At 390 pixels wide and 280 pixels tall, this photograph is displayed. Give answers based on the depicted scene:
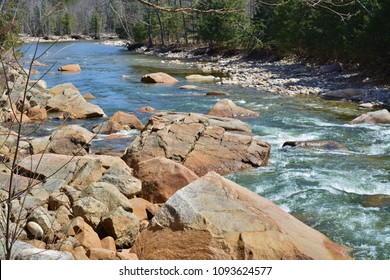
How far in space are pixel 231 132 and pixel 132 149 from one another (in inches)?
94.3

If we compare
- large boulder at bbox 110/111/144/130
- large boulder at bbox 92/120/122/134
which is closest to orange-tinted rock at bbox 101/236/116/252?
large boulder at bbox 92/120/122/134

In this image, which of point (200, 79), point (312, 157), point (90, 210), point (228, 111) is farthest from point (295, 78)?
point (90, 210)

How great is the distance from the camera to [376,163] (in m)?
8.66

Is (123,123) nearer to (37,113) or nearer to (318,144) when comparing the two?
(37,113)

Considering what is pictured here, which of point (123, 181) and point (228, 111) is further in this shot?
point (228, 111)

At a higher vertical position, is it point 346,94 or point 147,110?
point 147,110

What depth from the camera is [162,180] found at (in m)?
6.66

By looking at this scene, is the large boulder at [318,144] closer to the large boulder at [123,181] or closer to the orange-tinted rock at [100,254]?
the large boulder at [123,181]

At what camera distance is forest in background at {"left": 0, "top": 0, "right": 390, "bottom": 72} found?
8.25 ft

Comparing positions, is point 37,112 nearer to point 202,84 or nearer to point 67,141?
point 67,141

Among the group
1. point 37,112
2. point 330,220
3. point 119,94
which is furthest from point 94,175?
point 119,94

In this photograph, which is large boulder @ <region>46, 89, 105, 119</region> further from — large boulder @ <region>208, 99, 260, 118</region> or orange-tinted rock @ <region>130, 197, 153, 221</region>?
orange-tinted rock @ <region>130, 197, 153, 221</region>

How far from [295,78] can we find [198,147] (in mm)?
12801

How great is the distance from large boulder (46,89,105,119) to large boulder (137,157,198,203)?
6914 mm
